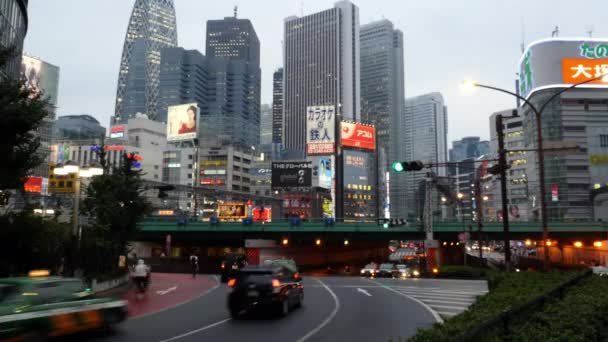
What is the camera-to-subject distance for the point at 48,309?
1141cm

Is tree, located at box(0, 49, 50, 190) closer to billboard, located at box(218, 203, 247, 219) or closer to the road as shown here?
the road

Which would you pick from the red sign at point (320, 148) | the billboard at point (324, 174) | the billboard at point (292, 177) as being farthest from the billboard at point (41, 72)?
the billboard at point (292, 177)

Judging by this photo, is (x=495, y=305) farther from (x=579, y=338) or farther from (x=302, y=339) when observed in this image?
(x=302, y=339)

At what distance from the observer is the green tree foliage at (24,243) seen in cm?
1942

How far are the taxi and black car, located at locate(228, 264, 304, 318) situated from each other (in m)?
3.58

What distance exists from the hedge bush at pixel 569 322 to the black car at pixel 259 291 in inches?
328

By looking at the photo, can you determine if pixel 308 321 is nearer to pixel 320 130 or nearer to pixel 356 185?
pixel 320 130

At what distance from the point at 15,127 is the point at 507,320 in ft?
55.7

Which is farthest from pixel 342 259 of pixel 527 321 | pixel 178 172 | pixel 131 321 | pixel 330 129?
pixel 178 172

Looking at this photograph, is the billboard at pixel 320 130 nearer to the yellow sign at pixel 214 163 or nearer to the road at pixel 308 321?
the yellow sign at pixel 214 163

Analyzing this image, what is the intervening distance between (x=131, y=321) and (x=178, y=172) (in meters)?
152

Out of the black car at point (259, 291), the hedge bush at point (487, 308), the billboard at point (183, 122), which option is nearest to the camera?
the hedge bush at point (487, 308)

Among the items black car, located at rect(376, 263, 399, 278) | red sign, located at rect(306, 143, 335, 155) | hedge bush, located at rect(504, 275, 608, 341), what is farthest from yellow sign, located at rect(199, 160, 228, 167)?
hedge bush, located at rect(504, 275, 608, 341)

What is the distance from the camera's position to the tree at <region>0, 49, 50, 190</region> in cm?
1695
